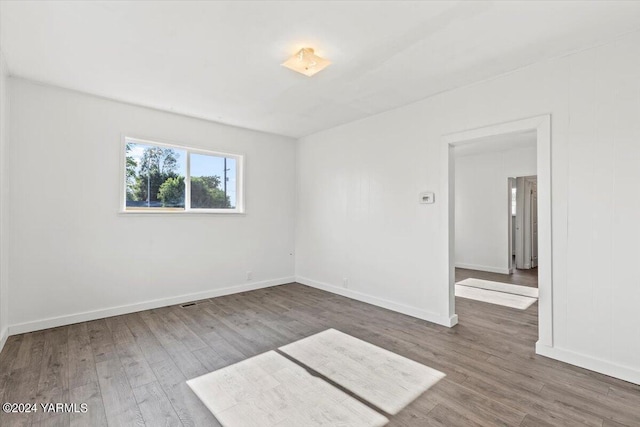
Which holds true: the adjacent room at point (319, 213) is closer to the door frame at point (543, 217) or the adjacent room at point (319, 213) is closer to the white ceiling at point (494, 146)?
the door frame at point (543, 217)

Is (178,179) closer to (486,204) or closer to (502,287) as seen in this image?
(502,287)

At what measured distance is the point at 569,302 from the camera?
2.70 meters

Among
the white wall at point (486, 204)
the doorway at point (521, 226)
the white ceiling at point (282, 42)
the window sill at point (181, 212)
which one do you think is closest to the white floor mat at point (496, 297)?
the white wall at point (486, 204)

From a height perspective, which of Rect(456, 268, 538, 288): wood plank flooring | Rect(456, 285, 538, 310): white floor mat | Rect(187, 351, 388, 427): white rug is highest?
Rect(456, 268, 538, 288): wood plank flooring

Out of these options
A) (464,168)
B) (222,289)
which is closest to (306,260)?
(222,289)

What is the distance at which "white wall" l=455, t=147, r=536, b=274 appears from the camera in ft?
22.0

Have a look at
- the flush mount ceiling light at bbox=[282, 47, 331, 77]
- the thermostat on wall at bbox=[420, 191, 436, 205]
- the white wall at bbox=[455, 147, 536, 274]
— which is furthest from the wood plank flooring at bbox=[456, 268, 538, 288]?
the flush mount ceiling light at bbox=[282, 47, 331, 77]

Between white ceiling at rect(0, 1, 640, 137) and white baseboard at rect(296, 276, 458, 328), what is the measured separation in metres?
2.68

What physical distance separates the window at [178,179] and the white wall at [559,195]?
6.55ft

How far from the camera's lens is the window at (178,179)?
4.12 meters

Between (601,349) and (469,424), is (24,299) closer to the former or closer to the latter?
(469,424)

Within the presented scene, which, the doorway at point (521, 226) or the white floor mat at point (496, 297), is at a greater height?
the doorway at point (521, 226)

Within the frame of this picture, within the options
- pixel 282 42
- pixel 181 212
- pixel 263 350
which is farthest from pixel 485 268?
pixel 282 42

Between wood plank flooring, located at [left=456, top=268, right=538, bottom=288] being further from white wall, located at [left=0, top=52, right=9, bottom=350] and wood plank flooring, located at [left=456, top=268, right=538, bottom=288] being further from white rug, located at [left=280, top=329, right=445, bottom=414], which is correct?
white wall, located at [left=0, top=52, right=9, bottom=350]
